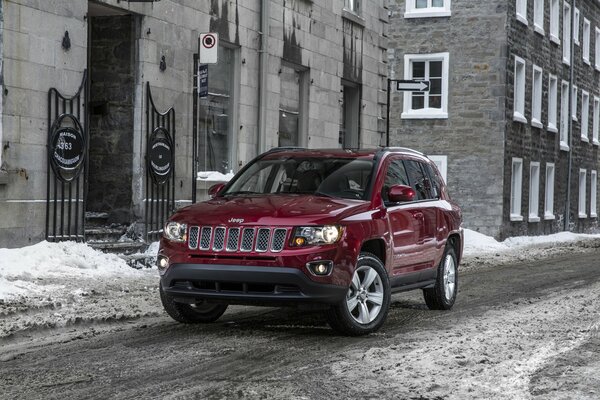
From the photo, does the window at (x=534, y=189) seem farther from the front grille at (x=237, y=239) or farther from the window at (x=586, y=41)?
the front grille at (x=237, y=239)

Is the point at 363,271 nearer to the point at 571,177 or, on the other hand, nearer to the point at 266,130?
the point at 266,130

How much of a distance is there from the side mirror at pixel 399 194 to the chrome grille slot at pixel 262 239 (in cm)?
154

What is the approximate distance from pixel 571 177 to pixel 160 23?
93.4 feet

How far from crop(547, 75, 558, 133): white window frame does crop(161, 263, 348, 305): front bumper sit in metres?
32.0

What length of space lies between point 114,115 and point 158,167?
1044mm

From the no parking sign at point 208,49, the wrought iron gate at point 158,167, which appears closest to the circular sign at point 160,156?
the wrought iron gate at point 158,167

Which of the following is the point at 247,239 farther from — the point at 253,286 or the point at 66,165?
the point at 66,165

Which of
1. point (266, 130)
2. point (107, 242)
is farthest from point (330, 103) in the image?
point (107, 242)

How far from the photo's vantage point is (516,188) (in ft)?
118

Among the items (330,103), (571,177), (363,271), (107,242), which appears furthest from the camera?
(571,177)

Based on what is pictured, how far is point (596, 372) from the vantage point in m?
7.76

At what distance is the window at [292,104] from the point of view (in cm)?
2123

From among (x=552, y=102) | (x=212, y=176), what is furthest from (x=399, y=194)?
(x=552, y=102)

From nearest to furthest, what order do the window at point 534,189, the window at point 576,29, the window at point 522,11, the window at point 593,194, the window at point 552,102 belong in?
the window at point 522,11 → the window at point 534,189 → the window at point 552,102 → the window at point 576,29 → the window at point 593,194
